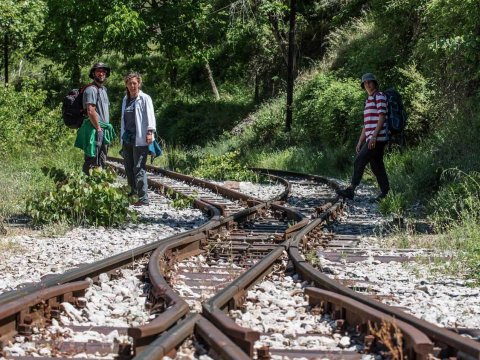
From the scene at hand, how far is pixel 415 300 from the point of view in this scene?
5566mm

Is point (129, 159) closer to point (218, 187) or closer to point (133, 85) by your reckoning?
point (133, 85)

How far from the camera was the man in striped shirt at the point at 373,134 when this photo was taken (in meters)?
12.1

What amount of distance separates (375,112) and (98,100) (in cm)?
419

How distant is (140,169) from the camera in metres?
12.0

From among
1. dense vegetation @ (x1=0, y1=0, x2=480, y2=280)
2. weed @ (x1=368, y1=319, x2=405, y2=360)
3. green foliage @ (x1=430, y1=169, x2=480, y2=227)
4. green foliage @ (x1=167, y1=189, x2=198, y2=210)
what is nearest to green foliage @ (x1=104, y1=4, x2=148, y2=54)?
dense vegetation @ (x1=0, y1=0, x2=480, y2=280)

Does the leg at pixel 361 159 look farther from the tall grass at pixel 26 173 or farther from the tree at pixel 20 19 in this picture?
the tree at pixel 20 19

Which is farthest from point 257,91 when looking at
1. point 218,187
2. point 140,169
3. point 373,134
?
point 140,169

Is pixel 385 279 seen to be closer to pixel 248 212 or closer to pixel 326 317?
pixel 326 317

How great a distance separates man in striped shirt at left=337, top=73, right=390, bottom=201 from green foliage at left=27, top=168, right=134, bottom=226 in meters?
4.08

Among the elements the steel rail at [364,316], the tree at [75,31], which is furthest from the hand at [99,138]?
the tree at [75,31]

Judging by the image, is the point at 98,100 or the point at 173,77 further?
the point at 173,77

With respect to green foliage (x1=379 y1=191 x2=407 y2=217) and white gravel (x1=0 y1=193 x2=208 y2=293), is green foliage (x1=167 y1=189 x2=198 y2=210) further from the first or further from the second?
green foliage (x1=379 y1=191 x2=407 y2=217)

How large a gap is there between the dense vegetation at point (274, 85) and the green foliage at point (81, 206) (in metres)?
1.14

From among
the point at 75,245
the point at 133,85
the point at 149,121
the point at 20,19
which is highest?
the point at 20,19
